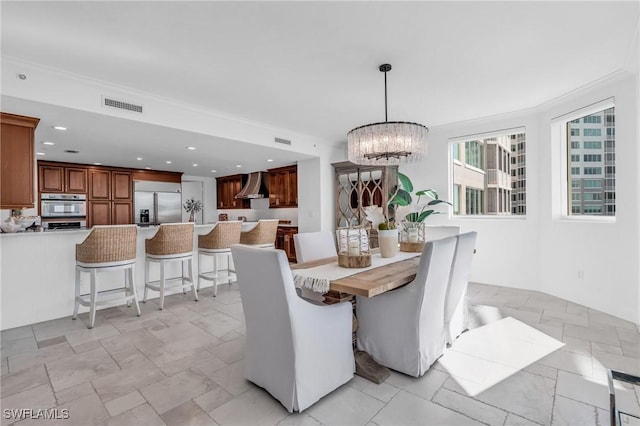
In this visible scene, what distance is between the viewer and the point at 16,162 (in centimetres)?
307

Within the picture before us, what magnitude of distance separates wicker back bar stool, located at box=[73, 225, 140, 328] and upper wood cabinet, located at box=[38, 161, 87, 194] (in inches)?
154

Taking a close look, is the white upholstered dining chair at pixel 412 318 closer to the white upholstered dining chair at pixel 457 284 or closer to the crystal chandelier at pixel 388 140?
the white upholstered dining chair at pixel 457 284

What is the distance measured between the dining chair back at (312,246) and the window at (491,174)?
9.14 ft

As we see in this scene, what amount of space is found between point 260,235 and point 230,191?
4.31 meters

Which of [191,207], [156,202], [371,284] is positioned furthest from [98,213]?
[371,284]

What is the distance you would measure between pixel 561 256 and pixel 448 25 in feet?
10.8

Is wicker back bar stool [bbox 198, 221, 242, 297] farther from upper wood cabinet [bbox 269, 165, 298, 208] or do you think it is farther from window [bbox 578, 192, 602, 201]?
window [bbox 578, 192, 602, 201]

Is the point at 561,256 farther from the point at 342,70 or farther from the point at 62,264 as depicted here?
the point at 62,264

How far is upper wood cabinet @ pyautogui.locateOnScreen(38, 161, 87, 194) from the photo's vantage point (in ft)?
19.6

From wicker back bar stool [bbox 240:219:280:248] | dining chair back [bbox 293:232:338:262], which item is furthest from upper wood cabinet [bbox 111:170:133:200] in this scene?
dining chair back [bbox 293:232:338:262]

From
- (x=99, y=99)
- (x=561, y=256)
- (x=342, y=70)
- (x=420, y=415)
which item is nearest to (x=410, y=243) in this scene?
(x=420, y=415)

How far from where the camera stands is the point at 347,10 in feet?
6.79

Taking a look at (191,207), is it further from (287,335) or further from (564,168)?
(564,168)

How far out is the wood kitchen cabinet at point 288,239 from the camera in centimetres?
664
